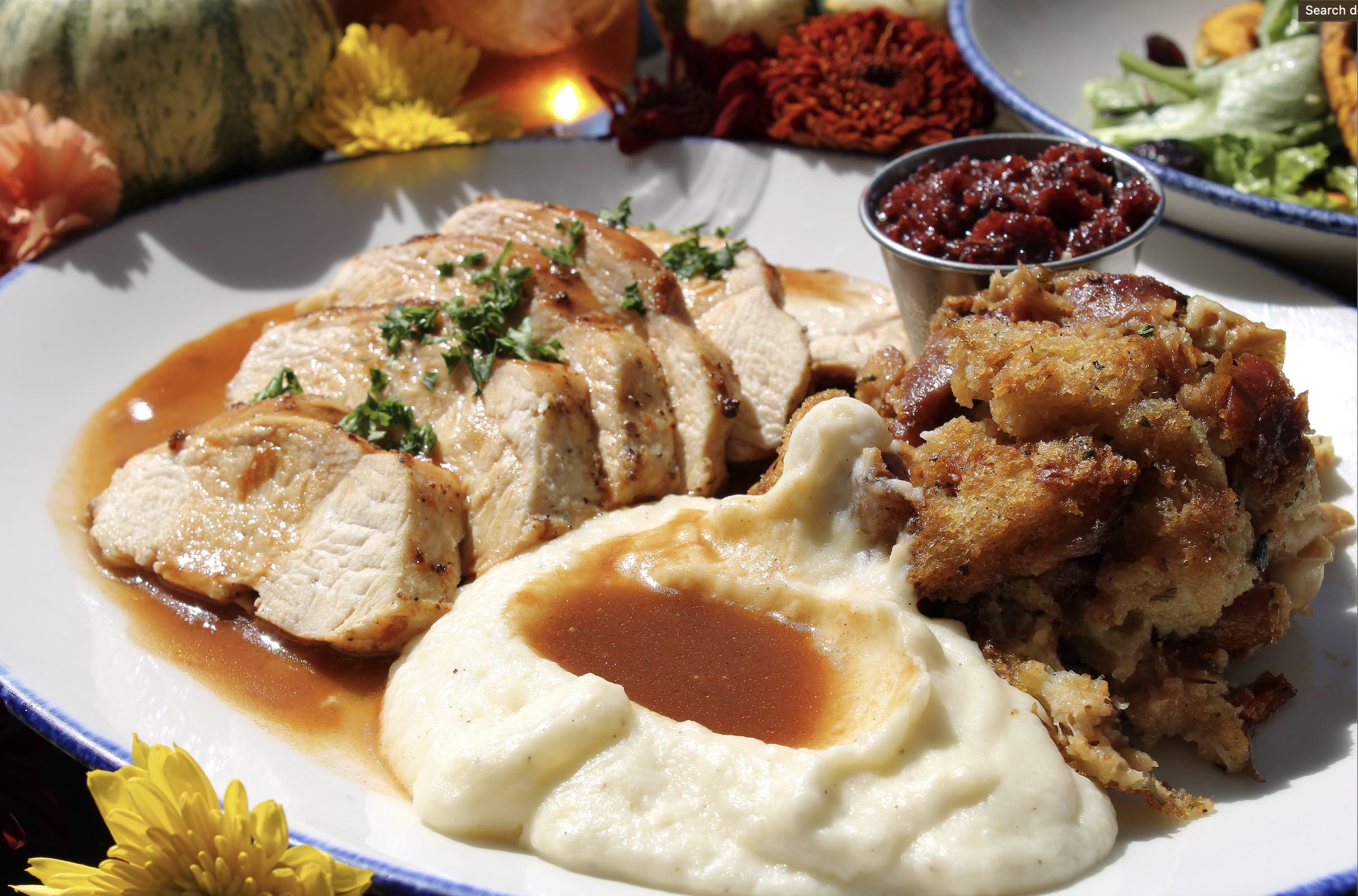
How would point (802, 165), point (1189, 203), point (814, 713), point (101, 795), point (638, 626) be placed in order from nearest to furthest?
point (101, 795) → point (814, 713) → point (638, 626) → point (1189, 203) → point (802, 165)

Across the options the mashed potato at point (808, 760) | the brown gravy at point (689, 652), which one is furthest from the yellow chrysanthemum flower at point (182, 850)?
the brown gravy at point (689, 652)

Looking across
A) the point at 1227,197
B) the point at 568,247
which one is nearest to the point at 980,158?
the point at 1227,197

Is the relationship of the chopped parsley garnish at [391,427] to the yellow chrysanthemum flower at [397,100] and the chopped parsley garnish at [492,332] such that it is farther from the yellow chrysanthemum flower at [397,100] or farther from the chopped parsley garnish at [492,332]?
the yellow chrysanthemum flower at [397,100]

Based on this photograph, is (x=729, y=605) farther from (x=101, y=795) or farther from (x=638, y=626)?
(x=101, y=795)

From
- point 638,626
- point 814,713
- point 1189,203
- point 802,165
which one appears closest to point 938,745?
point 814,713

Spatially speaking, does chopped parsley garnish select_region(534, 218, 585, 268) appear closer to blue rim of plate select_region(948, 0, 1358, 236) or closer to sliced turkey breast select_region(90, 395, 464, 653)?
sliced turkey breast select_region(90, 395, 464, 653)

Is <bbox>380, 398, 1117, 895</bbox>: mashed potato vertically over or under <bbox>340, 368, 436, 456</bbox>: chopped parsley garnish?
under
